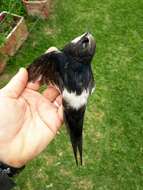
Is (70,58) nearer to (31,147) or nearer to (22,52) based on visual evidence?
(31,147)

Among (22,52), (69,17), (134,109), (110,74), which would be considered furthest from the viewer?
(69,17)

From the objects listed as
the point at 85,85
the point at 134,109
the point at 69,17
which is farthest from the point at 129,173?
the point at 69,17

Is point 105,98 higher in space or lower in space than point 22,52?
lower

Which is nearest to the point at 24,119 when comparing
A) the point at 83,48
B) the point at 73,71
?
the point at 73,71

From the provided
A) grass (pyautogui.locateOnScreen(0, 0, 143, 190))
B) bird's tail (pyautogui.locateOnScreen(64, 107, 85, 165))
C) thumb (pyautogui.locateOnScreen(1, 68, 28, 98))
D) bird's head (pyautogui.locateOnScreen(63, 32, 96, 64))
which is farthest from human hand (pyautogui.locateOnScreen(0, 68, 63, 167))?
grass (pyautogui.locateOnScreen(0, 0, 143, 190))

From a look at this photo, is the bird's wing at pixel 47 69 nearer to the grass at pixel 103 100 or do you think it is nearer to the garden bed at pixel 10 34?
the grass at pixel 103 100

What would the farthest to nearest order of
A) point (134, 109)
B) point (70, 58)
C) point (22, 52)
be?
point (22, 52), point (134, 109), point (70, 58)

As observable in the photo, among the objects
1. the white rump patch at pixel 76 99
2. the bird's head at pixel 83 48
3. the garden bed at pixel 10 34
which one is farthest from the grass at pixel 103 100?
the bird's head at pixel 83 48
